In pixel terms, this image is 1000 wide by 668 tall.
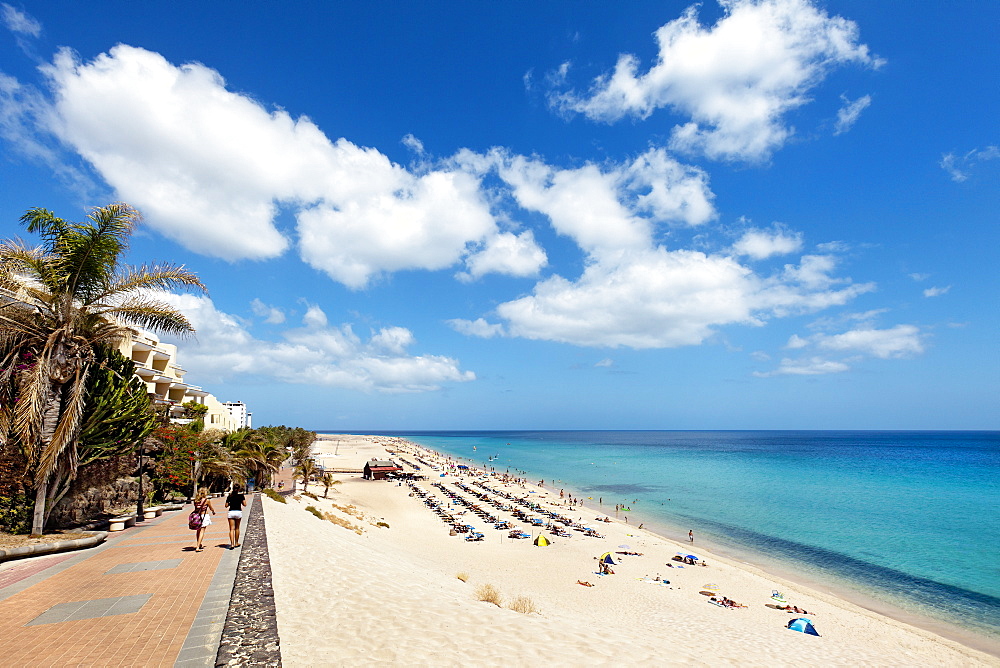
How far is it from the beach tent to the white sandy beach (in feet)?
1.10

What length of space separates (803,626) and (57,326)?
80.5 ft

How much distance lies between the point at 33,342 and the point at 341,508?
67.4ft

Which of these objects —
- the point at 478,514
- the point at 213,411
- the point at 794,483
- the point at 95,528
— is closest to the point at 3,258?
the point at 95,528

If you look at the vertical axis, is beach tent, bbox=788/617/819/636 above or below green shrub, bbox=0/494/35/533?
below

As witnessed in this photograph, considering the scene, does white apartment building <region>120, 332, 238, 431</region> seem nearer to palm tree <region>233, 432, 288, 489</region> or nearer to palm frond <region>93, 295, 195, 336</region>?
palm tree <region>233, 432, 288, 489</region>

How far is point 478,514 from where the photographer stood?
119 ft

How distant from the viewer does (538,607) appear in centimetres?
1175

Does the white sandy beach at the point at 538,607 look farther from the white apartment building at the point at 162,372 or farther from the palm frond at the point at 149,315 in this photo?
the white apartment building at the point at 162,372

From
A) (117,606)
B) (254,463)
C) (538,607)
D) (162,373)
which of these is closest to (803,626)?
(538,607)

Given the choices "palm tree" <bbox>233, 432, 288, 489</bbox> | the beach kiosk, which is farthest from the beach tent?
the beach kiosk

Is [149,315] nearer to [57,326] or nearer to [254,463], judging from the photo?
[57,326]

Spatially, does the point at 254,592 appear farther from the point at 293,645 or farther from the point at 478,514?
the point at 478,514

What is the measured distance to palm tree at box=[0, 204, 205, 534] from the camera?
1181cm

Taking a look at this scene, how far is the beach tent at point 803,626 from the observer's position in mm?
15234
